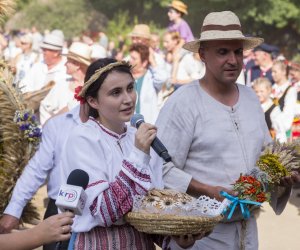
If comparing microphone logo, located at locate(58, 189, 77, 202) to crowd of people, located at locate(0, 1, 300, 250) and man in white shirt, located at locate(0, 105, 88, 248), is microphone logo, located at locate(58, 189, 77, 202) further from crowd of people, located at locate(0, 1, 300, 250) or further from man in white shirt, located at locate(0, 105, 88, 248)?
man in white shirt, located at locate(0, 105, 88, 248)

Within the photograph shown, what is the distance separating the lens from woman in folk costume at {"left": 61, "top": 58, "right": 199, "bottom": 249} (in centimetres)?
343

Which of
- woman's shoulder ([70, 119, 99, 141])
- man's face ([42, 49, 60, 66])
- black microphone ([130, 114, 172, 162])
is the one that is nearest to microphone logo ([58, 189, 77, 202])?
black microphone ([130, 114, 172, 162])

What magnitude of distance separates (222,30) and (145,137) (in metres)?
1.25

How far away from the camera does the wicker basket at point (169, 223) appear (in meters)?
3.37

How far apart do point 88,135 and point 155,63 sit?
872cm

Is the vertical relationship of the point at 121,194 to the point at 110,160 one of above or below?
below

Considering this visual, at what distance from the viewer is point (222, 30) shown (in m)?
4.43

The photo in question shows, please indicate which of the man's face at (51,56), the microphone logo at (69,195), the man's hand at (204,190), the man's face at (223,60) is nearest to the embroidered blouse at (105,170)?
the microphone logo at (69,195)

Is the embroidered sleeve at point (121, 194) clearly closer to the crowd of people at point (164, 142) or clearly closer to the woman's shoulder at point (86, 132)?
the crowd of people at point (164, 142)

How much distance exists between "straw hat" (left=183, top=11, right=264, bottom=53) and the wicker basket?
52.1 inches

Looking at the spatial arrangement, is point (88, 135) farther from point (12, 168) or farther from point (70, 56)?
point (70, 56)

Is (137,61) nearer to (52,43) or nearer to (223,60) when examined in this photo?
(52,43)

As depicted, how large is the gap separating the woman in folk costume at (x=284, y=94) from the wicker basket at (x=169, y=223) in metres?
6.83

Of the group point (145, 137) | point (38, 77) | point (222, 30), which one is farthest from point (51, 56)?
point (145, 137)
